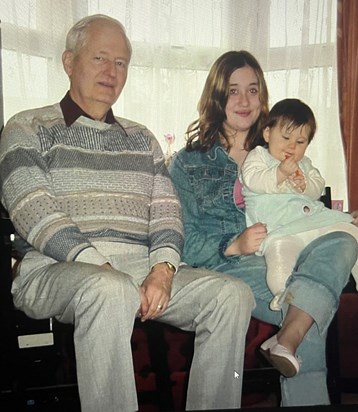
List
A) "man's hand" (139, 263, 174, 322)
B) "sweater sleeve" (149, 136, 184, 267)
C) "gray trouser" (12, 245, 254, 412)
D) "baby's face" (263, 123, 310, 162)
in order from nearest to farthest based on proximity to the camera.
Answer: "gray trouser" (12, 245, 254, 412) < "man's hand" (139, 263, 174, 322) < "sweater sleeve" (149, 136, 184, 267) < "baby's face" (263, 123, 310, 162)

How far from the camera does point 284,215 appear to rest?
5.05 feet

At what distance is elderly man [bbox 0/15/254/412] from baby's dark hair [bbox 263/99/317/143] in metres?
0.33

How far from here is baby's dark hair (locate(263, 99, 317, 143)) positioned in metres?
1.55

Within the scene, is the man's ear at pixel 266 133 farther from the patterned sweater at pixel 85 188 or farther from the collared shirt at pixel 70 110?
the collared shirt at pixel 70 110

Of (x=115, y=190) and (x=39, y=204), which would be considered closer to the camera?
(x=39, y=204)

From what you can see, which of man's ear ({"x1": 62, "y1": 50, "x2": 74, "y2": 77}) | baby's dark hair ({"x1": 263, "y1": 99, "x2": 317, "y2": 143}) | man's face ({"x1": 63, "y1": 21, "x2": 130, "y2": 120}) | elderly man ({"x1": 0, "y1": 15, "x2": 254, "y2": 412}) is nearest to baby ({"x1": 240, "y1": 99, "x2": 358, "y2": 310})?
baby's dark hair ({"x1": 263, "y1": 99, "x2": 317, "y2": 143})

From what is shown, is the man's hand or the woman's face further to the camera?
the woman's face

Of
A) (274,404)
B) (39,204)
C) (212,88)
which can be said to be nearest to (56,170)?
Answer: (39,204)

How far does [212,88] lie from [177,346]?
72 centimetres

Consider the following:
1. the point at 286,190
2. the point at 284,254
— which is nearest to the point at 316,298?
the point at 284,254

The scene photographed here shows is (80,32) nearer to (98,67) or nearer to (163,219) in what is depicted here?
(98,67)

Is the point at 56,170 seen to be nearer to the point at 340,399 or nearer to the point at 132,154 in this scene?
the point at 132,154

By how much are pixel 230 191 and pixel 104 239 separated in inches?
15.1

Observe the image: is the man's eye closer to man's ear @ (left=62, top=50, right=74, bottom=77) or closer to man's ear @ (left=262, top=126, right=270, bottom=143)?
man's ear @ (left=62, top=50, right=74, bottom=77)
